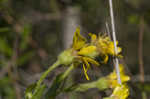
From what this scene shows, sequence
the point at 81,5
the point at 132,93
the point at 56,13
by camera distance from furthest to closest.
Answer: the point at 56,13
the point at 81,5
the point at 132,93

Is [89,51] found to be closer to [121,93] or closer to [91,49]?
[91,49]

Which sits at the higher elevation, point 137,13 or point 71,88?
point 137,13

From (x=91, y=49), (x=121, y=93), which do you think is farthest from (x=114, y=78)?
(x=91, y=49)

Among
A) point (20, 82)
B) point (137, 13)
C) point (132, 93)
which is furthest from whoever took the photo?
point (137, 13)

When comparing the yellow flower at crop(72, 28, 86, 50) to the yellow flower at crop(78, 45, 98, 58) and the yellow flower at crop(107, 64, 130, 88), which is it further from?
the yellow flower at crop(107, 64, 130, 88)

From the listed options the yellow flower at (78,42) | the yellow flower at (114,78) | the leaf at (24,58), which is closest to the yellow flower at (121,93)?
the yellow flower at (114,78)

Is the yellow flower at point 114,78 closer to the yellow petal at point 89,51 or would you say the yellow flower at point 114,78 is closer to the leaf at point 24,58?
the yellow petal at point 89,51

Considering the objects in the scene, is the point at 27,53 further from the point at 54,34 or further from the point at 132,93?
the point at 132,93

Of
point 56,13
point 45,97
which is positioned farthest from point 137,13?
point 45,97

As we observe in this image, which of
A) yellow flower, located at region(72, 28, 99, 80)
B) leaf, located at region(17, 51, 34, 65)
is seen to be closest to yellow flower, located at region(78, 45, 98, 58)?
yellow flower, located at region(72, 28, 99, 80)
